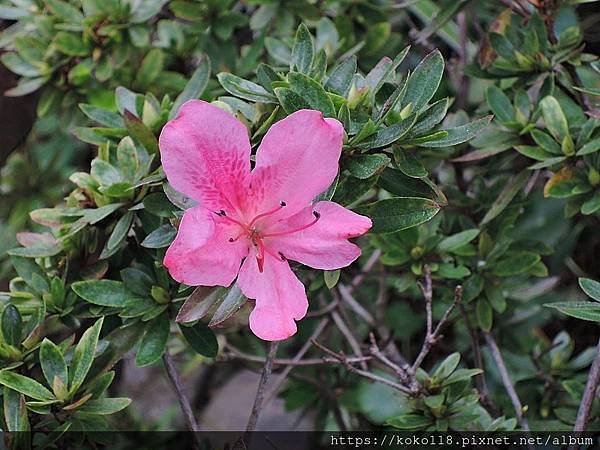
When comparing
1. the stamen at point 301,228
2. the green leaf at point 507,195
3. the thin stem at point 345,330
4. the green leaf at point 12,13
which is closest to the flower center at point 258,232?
the stamen at point 301,228

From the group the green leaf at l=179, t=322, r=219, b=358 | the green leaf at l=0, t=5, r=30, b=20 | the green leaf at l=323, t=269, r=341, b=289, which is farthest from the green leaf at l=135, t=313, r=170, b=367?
the green leaf at l=0, t=5, r=30, b=20

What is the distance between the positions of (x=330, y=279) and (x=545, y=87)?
0.54m

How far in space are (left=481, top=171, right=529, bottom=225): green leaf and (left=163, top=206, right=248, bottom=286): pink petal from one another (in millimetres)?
478

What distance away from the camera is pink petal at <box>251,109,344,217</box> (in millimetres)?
804

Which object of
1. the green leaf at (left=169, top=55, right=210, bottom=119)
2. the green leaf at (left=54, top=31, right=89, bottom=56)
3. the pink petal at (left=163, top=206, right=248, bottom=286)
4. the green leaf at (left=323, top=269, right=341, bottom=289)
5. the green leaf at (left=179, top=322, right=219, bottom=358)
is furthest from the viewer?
the green leaf at (left=54, top=31, right=89, bottom=56)

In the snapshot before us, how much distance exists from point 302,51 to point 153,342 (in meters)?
0.42

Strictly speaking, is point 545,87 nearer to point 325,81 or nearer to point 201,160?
point 325,81

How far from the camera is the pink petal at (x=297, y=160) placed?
804 mm

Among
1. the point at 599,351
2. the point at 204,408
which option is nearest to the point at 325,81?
the point at 599,351

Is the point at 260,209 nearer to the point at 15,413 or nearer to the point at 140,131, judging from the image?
the point at 140,131

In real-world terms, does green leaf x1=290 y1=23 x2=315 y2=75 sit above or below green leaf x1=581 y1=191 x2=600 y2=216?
above

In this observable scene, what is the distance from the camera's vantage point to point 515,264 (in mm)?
1183

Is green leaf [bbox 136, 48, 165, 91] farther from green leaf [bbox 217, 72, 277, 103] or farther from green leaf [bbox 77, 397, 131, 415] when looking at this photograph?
green leaf [bbox 77, 397, 131, 415]

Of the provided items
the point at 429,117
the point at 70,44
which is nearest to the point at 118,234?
the point at 429,117
